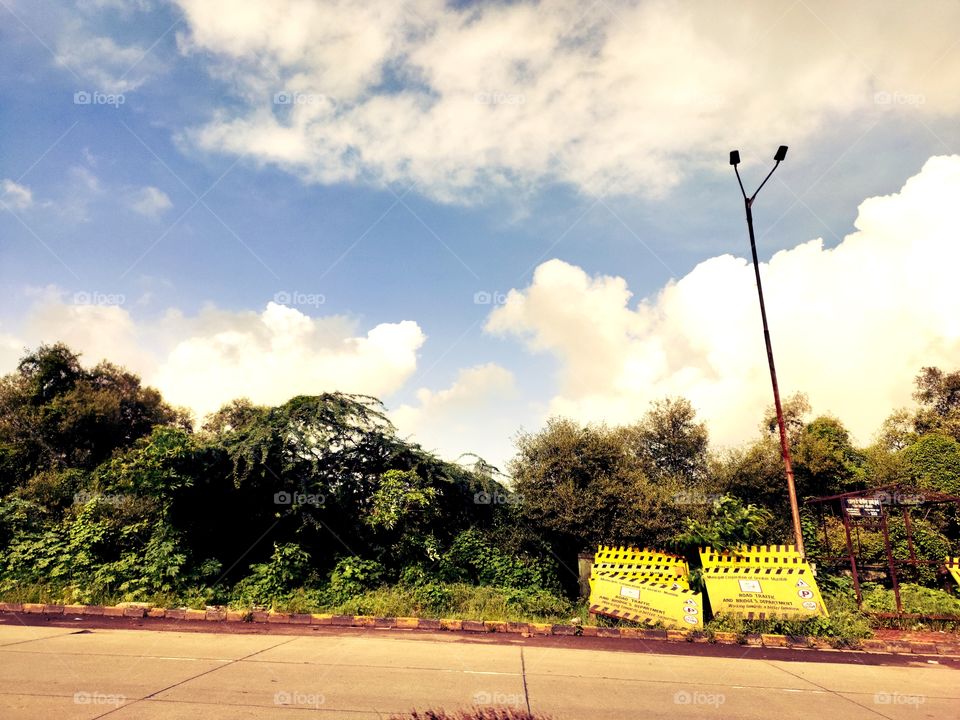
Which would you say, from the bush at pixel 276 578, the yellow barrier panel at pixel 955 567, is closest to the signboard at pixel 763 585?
the yellow barrier panel at pixel 955 567

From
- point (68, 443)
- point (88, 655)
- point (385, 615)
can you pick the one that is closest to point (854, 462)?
point (385, 615)

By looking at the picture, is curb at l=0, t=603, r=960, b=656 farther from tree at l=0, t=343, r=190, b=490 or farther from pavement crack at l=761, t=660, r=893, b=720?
tree at l=0, t=343, r=190, b=490

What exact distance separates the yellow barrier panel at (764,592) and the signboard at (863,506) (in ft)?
10.7

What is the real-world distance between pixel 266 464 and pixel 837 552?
16.9 metres

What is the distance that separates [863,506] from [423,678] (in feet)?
41.0

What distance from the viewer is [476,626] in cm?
1105

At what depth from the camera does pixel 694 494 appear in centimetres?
1471

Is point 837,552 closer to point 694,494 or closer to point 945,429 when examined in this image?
point 694,494

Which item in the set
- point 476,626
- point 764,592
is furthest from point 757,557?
point 476,626

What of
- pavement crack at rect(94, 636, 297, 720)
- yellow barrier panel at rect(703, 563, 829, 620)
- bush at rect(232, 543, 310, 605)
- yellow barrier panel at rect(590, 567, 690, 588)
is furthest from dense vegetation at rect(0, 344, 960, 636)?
pavement crack at rect(94, 636, 297, 720)

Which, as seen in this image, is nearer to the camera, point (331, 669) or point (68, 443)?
point (331, 669)

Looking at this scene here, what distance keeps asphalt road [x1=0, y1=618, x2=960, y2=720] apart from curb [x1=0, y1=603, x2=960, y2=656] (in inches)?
21.0

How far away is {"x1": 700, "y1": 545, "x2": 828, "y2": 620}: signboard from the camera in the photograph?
1103 cm

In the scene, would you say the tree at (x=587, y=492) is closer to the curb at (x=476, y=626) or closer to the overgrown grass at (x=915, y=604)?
the curb at (x=476, y=626)
